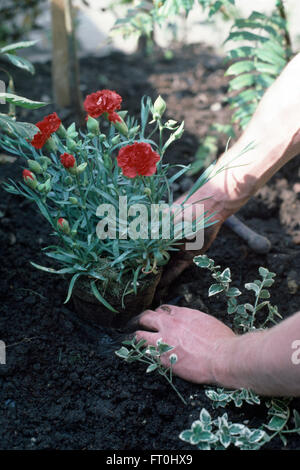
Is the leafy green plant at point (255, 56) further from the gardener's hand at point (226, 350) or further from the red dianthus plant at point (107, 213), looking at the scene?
the gardener's hand at point (226, 350)

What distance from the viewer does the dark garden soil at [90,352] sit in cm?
123

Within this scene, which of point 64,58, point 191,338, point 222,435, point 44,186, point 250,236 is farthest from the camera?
point 64,58

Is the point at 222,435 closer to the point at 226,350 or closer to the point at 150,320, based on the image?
the point at 226,350

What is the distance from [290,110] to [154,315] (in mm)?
701

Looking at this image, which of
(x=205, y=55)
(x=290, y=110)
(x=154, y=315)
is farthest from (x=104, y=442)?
(x=205, y=55)

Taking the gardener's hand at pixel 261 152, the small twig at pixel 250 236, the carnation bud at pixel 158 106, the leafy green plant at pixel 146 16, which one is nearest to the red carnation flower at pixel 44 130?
the carnation bud at pixel 158 106

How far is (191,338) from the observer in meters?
1.32

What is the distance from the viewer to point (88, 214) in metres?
1.39

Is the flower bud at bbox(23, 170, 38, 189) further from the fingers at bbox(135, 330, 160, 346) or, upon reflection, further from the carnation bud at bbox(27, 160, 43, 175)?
the fingers at bbox(135, 330, 160, 346)

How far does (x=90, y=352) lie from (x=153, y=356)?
22cm

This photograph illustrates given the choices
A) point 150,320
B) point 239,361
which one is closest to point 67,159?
point 150,320

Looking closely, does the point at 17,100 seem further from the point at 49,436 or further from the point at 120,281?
the point at 49,436

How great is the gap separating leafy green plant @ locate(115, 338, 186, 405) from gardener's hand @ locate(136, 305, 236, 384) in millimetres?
28

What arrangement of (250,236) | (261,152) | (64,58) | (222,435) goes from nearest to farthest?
(222,435), (261,152), (250,236), (64,58)
